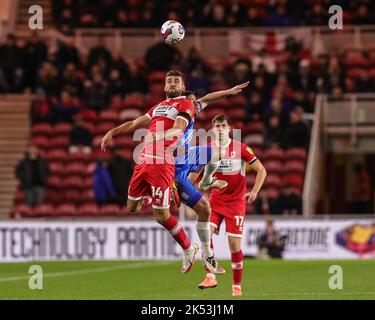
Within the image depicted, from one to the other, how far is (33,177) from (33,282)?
32.4 feet

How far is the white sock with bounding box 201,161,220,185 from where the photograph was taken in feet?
48.6

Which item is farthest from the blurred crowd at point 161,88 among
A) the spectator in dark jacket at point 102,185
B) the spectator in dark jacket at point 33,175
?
the spectator in dark jacket at point 102,185

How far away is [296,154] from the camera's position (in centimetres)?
2706

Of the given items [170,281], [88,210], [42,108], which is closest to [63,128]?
[42,108]

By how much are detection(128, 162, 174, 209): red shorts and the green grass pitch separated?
1.16 metres

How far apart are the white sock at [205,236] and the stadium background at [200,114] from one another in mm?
10227

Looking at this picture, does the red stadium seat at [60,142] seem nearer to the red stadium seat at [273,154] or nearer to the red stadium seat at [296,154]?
→ the red stadium seat at [273,154]

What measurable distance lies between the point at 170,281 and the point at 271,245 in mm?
7882

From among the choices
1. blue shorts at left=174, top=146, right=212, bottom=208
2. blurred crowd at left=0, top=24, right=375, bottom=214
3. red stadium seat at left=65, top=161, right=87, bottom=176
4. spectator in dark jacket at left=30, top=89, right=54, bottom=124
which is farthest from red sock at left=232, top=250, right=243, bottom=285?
spectator in dark jacket at left=30, top=89, right=54, bottom=124

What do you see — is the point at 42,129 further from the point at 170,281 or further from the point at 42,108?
the point at 170,281

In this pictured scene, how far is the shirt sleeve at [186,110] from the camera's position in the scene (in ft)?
43.3

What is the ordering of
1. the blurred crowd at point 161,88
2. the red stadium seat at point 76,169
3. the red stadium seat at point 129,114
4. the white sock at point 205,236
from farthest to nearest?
the red stadium seat at point 129,114 → the blurred crowd at point 161,88 → the red stadium seat at point 76,169 → the white sock at point 205,236

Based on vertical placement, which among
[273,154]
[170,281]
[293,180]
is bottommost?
[170,281]

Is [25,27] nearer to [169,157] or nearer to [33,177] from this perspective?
[33,177]
